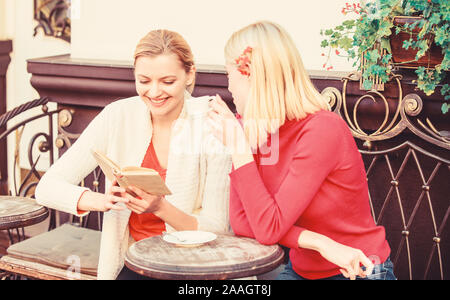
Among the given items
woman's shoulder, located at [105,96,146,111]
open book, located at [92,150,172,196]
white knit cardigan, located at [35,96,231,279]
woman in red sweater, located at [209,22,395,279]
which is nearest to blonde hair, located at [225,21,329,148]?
woman in red sweater, located at [209,22,395,279]

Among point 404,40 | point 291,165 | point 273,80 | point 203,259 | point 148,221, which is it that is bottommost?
point 148,221

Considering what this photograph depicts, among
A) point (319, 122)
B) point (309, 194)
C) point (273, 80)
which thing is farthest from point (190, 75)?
point (309, 194)

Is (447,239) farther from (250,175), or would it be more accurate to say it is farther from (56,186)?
(56,186)

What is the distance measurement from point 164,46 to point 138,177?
624 mm

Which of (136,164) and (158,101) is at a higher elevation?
(158,101)

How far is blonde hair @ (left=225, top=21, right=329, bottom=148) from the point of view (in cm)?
197

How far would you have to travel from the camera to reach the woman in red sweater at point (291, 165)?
1.93 m

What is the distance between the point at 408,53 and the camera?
2453mm

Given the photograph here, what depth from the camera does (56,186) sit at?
242 centimetres

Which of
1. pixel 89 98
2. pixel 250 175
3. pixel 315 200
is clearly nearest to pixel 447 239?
pixel 315 200

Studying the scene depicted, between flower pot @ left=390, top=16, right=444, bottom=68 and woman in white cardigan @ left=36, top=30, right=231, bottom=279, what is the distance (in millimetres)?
763

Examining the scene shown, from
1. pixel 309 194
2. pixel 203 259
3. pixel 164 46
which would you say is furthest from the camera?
pixel 164 46

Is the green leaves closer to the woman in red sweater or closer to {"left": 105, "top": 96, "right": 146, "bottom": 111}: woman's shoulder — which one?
the woman in red sweater

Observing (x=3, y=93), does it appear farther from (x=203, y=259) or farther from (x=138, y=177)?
(x=203, y=259)
